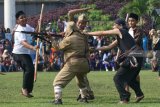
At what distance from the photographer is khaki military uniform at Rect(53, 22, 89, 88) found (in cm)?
1465

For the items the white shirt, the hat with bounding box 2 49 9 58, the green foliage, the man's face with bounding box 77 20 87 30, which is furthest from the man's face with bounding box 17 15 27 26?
the green foliage

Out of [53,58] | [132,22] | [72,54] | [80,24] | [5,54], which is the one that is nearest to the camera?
[72,54]

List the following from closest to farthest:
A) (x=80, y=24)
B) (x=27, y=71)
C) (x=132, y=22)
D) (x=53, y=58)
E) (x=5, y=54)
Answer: (x=80, y=24), (x=132, y=22), (x=27, y=71), (x=5, y=54), (x=53, y=58)

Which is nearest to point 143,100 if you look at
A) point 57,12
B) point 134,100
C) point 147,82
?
point 134,100

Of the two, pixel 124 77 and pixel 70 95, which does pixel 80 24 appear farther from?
pixel 70 95

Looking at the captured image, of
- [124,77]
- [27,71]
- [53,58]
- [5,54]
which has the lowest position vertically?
[53,58]

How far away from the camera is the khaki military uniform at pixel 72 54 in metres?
14.6

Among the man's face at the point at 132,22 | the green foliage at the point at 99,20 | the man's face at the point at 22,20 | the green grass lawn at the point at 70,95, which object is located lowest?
the green foliage at the point at 99,20

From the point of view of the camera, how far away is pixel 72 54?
14.7 meters

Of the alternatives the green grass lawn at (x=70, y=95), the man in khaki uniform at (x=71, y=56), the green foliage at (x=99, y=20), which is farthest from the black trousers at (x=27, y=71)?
A: the green foliage at (x=99, y=20)

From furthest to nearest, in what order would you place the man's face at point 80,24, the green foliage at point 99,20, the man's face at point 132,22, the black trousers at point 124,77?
the green foliage at point 99,20 → the man's face at point 132,22 → the man's face at point 80,24 → the black trousers at point 124,77

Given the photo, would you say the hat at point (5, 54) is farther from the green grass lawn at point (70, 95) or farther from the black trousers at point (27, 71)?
the black trousers at point (27, 71)

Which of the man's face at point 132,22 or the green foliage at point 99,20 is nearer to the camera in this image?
the man's face at point 132,22

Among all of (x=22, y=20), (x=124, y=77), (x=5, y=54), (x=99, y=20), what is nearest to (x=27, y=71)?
(x=22, y=20)
